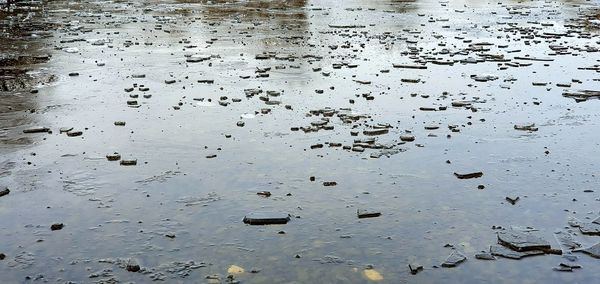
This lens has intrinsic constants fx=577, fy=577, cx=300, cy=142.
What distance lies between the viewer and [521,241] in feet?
25.4

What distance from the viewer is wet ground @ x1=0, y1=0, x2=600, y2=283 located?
293 inches

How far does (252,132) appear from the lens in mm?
12703

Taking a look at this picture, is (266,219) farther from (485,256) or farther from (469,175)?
(469,175)

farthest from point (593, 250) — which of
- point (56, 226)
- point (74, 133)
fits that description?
point (74, 133)

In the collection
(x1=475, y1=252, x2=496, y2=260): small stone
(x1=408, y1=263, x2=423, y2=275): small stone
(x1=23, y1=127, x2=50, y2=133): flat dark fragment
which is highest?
(x1=23, y1=127, x2=50, y2=133): flat dark fragment

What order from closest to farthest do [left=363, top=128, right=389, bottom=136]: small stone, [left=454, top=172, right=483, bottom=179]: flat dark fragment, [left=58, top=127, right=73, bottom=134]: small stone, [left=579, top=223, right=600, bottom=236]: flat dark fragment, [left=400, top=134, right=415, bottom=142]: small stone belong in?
[left=579, top=223, right=600, bottom=236]: flat dark fragment
[left=454, top=172, right=483, bottom=179]: flat dark fragment
[left=400, top=134, right=415, bottom=142]: small stone
[left=363, top=128, right=389, bottom=136]: small stone
[left=58, top=127, right=73, bottom=134]: small stone

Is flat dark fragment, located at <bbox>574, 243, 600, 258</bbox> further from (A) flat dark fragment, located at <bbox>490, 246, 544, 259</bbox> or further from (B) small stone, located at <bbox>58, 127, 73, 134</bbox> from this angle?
(B) small stone, located at <bbox>58, 127, 73, 134</bbox>

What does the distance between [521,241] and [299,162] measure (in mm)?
4438

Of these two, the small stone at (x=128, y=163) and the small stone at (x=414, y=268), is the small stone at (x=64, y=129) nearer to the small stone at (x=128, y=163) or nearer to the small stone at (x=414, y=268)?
the small stone at (x=128, y=163)

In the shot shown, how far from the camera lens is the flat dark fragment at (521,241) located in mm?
7602

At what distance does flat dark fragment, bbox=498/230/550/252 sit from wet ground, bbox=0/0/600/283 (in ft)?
0.17

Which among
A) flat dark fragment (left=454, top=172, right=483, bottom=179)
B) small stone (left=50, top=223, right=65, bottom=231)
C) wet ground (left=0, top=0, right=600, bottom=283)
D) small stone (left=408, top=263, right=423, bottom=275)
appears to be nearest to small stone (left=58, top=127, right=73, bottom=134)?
wet ground (left=0, top=0, right=600, bottom=283)

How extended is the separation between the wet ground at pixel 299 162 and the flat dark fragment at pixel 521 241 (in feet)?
0.17

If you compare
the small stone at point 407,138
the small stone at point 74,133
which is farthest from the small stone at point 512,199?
the small stone at point 74,133
